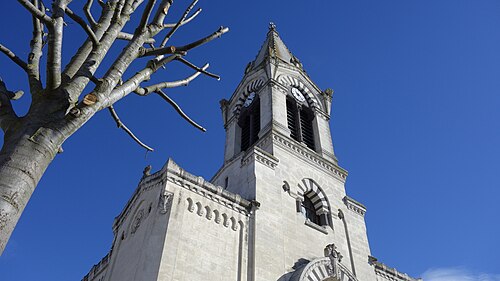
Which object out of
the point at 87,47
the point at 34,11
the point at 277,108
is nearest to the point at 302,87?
the point at 277,108

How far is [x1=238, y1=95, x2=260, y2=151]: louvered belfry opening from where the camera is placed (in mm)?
22922

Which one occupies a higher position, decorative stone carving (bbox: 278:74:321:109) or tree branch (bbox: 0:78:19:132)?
decorative stone carving (bbox: 278:74:321:109)

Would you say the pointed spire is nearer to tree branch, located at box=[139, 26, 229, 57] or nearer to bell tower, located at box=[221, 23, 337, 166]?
bell tower, located at box=[221, 23, 337, 166]

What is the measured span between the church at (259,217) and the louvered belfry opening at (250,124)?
0.08 m

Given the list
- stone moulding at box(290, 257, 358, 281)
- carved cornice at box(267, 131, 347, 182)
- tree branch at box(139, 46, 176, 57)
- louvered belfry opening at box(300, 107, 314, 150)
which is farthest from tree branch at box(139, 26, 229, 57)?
louvered belfry opening at box(300, 107, 314, 150)

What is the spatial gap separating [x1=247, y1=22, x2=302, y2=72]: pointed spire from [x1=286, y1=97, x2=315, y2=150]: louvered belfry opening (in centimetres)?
375

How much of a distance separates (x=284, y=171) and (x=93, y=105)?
15.0 meters

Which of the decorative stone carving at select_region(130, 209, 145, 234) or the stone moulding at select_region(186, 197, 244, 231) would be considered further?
the decorative stone carving at select_region(130, 209, 145, 234)

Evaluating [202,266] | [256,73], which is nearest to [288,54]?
[256,73]

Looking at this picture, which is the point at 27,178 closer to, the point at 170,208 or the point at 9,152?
the point at 9,152

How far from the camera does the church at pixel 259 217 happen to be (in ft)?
43.2

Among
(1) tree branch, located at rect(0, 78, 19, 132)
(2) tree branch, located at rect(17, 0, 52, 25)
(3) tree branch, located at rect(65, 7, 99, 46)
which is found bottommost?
(1) tree branch, located at rect(0, 78, 19, 132)

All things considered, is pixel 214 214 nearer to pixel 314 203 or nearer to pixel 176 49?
pixel 314 203

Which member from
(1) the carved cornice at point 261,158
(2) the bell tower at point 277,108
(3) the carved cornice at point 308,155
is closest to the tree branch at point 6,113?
(1) the carved cornice at point 261,158
